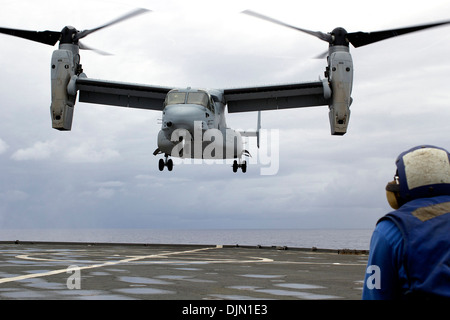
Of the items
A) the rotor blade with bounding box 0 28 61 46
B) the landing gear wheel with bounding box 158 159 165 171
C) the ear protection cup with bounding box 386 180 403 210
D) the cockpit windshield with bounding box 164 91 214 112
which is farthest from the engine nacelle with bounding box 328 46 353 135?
the ear protection cup with bounding box 386 180 403 210

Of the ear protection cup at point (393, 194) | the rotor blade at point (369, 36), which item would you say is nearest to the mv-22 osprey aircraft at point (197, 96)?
the rotor blade at point (369, 36)

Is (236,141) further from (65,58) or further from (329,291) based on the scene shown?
(329,291)

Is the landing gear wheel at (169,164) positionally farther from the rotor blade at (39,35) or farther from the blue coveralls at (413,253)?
the blue coveralls at (413,253)

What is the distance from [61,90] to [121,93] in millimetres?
4916

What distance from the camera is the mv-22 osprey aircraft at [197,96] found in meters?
24.1

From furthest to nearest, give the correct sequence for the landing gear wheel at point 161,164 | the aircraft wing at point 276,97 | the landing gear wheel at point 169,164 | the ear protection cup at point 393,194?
the aircraft wing at point 276,97
the landing gear wheel at point 161,164
the landing gear wheel at point 169,164
the ear protection cup at point 393,194

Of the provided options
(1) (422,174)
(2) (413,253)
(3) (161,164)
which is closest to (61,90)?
(3) (161,164)

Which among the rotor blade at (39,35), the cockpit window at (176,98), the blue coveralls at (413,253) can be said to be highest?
the rotor blade at (39,35)

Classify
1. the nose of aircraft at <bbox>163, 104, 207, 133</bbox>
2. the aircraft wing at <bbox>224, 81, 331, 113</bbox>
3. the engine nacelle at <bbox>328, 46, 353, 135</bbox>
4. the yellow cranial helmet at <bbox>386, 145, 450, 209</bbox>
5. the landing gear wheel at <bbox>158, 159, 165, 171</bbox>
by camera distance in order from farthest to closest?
the aircraft wing at <bbox>224, 81, 331, 113</bbox>, the landing gear wheel at <bbox>158, 159, 165, 171</bbox>, the engine nacelle at <bbox>328, 46, 353, 135</bbox>, the nose of aircraft at <bbox>163, 104, 207, 133</bbox>, the yellow cranial helmet at <bbox>386, 145, 450, 209</bbox>

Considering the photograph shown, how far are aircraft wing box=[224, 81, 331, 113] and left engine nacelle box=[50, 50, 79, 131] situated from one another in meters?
8.81

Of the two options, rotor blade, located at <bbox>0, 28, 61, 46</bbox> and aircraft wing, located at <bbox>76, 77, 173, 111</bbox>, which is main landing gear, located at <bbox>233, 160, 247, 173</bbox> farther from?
rotor blade, located at <bbox>0, 28, 61, 46</bbox>

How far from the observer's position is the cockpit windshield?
80.7 ft

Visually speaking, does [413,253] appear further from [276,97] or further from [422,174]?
[276,97]

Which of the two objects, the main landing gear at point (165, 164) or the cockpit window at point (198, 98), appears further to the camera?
the main landing gear at point (165, 164)
